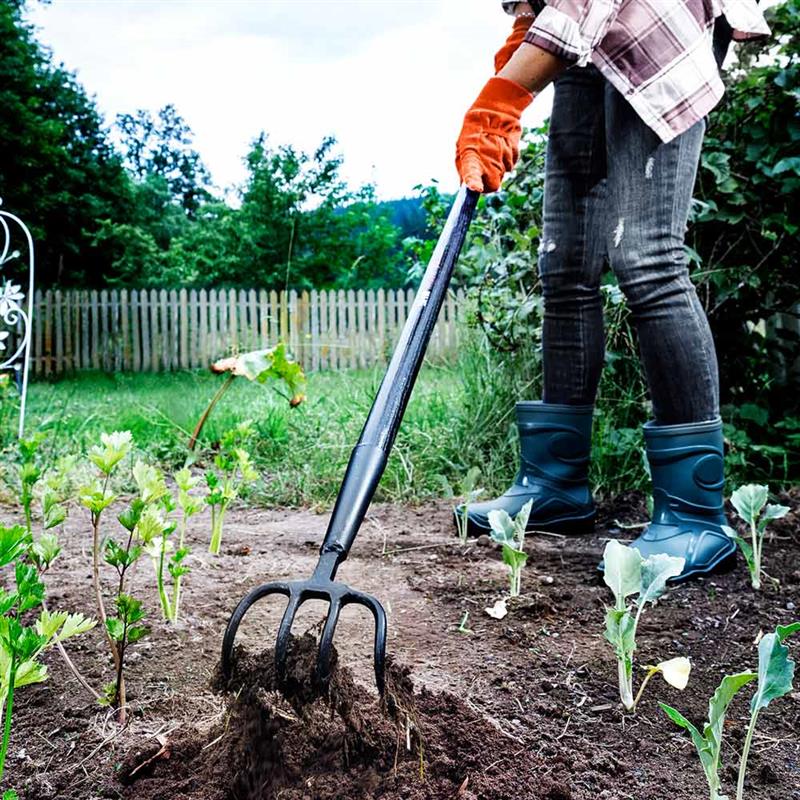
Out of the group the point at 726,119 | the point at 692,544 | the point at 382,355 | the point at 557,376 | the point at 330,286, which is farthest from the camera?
the point at 330,286

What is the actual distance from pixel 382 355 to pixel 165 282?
14272 millimetres

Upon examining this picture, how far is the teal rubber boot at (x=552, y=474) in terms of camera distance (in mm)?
2354

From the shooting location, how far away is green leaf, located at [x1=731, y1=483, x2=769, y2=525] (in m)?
1.83

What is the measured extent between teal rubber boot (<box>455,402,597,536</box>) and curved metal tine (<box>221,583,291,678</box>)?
1.23m

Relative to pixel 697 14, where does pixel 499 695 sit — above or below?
below

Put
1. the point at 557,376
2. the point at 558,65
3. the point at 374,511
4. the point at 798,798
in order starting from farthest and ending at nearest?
the point at 374,511, the point at 557,376, the point at 558,65, the point at 798,798

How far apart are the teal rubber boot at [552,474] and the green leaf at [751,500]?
58 centimetres

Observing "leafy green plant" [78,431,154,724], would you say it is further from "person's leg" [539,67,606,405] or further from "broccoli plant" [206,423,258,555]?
"person's leg" [539,67,606,405]

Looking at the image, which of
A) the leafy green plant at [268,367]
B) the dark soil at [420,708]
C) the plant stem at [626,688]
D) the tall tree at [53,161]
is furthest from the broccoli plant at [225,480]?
the tall tree at [53,161]

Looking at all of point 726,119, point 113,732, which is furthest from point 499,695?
point 726,119

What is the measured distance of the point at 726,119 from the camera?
3.18 meters

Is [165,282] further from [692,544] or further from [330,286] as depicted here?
[692,544]

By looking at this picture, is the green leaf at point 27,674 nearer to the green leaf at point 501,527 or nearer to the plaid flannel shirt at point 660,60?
the green leaf at point 501,527

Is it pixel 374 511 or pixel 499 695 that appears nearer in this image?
pixel 499 695
